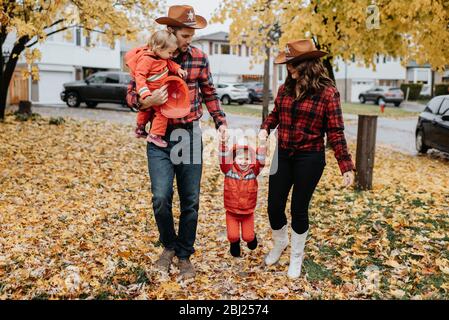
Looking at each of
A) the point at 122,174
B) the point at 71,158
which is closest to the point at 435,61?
the point at 122,174

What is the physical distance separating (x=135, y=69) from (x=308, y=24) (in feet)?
23.9

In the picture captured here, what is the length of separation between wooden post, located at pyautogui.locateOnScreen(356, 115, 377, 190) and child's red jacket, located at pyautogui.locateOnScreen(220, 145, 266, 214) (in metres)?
3.73

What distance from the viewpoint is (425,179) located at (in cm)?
959

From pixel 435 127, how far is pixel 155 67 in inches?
409

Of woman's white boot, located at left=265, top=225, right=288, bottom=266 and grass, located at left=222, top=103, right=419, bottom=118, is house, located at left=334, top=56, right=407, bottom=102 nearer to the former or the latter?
grass, located at left=222, top=103, right=419, bottom=118

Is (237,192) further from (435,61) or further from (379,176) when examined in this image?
(435,61)

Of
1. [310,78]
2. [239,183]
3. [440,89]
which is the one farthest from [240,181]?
[440,89]

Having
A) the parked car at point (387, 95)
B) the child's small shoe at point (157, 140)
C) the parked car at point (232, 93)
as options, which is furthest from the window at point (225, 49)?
the child's small shoe at point (157, 140)

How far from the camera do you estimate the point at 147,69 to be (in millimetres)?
3986

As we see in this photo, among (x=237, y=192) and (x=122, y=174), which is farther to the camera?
(x=122, y=174)

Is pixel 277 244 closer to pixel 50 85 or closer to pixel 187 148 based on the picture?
pixel 187 148

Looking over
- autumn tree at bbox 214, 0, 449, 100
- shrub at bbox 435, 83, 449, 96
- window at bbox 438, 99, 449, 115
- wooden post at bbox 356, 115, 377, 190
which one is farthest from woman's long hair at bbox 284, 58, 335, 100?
shrub at bbox 435, 83, 449, 96

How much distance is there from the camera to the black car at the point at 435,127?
40.5 ft
